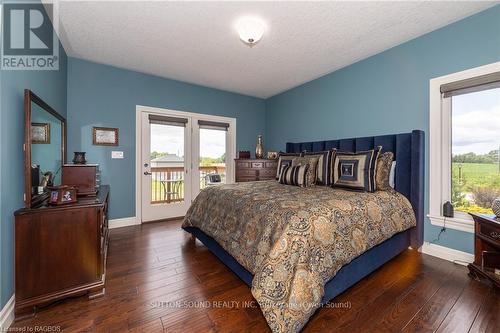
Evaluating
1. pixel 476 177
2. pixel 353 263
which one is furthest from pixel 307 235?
pixel 476 177

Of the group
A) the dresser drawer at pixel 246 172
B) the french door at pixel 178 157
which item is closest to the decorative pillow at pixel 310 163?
the dresser drawer at pixel 246 172

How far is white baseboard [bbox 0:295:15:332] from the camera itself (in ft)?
4.33

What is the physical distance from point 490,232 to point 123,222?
4561 millimetres

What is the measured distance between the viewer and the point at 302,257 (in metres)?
1.31

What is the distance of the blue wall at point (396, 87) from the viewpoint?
2166mm

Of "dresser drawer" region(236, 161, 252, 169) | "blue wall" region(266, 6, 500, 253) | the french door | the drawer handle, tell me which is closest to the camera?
the drawer handle

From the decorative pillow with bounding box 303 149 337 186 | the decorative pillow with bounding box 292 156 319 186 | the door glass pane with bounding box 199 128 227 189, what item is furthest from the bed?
the door glass pane with bounding box 199 128 227 189

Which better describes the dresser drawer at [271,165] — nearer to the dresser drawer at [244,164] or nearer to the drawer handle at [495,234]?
the dresser drawer at [244,164]

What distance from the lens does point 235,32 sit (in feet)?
8.08

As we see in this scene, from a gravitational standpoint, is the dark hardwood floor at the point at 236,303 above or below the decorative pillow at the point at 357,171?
below

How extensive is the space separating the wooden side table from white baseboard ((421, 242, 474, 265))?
9.3 inches

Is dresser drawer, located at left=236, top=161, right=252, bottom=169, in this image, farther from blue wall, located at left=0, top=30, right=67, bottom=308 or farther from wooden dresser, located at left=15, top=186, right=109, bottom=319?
blue wall, located at left=0, top=30, right=67, bottom=308

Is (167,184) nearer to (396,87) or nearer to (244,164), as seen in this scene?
(244,164)

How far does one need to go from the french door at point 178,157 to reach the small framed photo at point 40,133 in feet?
5.28
